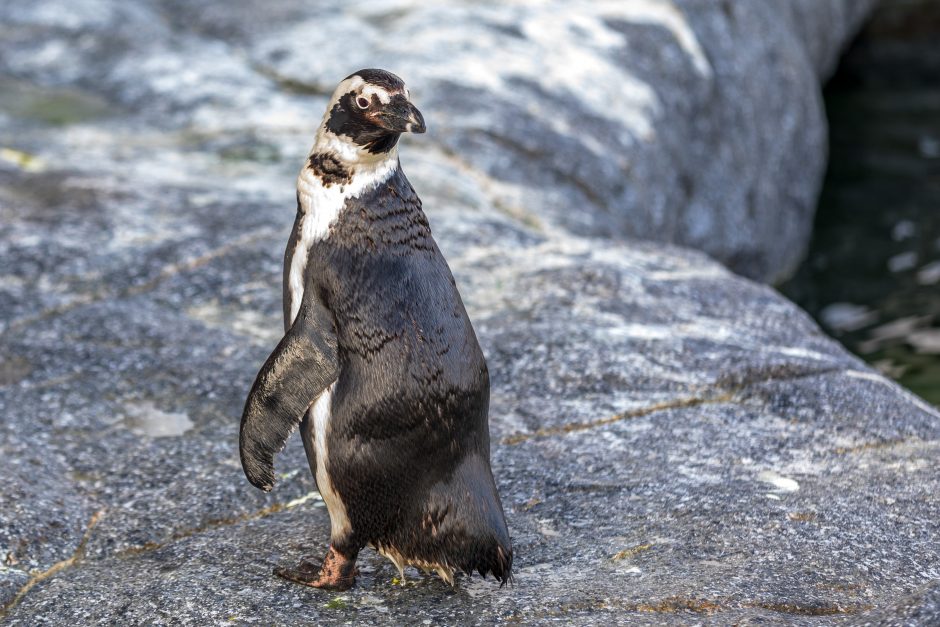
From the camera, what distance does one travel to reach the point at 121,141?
6402mm

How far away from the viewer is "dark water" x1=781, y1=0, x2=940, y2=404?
763 cm

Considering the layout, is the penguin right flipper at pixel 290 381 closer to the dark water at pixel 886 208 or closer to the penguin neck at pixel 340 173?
the penguin neck at pixel 340 173

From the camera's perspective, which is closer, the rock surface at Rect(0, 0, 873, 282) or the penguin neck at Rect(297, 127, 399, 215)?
the penguin neck at Rect(297, 127, 399, 215)

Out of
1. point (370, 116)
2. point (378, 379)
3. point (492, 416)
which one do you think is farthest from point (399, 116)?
point (492, 416)

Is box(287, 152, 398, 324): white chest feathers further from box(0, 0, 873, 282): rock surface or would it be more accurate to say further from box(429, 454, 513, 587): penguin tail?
box(0, 0, 873, 282): rock surface

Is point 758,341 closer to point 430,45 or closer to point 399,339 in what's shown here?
point 399,339

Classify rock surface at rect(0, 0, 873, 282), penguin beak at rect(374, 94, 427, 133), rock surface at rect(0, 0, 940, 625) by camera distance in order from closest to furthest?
penguin beak at rect(374, 94, 427, 133) → rock surface at rect(0, 0, 940, 625) → rock surface at rect(0, 0, 873, 282)

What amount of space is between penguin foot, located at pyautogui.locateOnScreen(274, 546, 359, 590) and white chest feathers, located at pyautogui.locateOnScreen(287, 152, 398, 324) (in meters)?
0.60

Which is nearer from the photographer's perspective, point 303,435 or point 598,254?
point 303,435

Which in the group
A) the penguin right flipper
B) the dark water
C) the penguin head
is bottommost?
the dark water

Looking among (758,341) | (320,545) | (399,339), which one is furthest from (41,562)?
(758,341)

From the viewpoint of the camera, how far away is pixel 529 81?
7.11m

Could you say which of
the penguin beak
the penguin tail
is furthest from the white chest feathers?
the penguin tail

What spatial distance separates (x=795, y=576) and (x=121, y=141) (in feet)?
15.5
